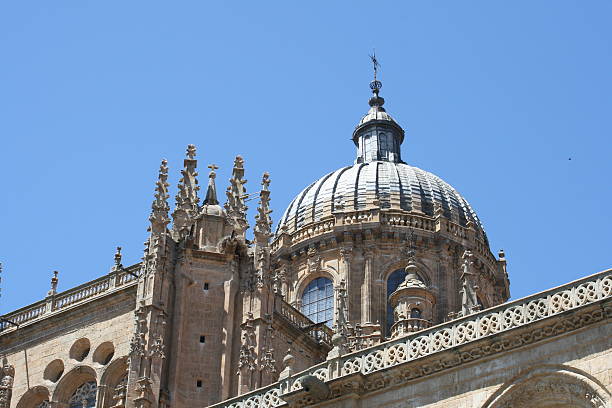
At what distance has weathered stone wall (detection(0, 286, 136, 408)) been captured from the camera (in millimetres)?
49031

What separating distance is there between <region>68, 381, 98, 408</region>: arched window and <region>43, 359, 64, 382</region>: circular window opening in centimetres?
107

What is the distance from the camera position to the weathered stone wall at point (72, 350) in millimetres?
49031

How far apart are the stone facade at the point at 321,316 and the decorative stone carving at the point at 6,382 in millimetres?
56

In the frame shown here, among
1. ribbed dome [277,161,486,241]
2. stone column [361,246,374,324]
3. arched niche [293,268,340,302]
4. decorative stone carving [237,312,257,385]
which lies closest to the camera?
decorative stone carving [237,312,257,385]

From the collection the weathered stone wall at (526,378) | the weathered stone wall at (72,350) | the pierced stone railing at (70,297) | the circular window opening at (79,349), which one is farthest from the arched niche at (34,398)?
the weathered stone wall at (526,378)

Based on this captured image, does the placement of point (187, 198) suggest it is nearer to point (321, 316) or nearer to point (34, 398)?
point (34, 398)

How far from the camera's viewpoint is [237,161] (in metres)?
52.7

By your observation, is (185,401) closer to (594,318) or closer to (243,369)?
(243,369)

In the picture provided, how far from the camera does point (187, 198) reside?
2002 inches

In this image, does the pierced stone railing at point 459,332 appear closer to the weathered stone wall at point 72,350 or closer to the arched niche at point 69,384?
the weathered stone wall at point 72,350

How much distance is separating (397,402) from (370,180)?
3559cm

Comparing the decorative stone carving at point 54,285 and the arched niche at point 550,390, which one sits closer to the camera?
the arched niche at point 550,390

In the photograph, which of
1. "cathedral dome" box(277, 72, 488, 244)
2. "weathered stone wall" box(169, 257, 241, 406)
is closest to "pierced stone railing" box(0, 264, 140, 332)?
"weathered stone wall" box(169, 257, 241, 406)

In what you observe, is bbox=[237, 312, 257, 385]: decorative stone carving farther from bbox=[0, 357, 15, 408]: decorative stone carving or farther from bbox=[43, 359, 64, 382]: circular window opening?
bbox=[0, 357, 15, 408]: decorative stone carving
